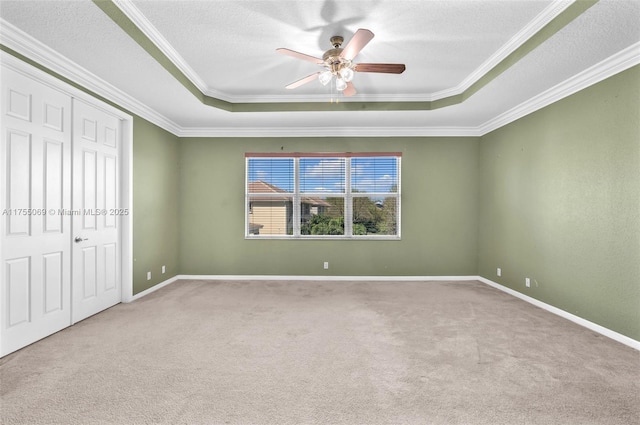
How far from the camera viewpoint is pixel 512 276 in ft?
14.4

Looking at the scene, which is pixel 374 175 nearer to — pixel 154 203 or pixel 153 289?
pixel 154 203

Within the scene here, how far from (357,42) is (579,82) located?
2.65 metres

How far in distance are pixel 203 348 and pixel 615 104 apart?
448cm

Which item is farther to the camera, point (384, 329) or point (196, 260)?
point (196, 260)

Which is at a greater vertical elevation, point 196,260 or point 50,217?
point 50,217

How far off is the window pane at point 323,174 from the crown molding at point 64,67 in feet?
8.29

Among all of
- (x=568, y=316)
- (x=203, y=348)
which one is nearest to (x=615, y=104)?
(x=568, y=316)

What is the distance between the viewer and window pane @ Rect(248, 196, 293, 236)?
5.39m

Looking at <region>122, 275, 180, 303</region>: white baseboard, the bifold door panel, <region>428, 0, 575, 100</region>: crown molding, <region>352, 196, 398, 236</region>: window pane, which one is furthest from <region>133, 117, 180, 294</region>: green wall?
<region>428, 0, 575, 100</region>: crown molding

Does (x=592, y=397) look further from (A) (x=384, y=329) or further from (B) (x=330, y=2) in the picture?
(B) (x=330, y=2)

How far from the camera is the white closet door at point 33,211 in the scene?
2479 mm

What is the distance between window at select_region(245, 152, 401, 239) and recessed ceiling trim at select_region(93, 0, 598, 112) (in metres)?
1.07

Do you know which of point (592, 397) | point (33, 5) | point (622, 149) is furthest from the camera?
point (622, 149)

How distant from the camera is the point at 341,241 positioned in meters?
5.30
